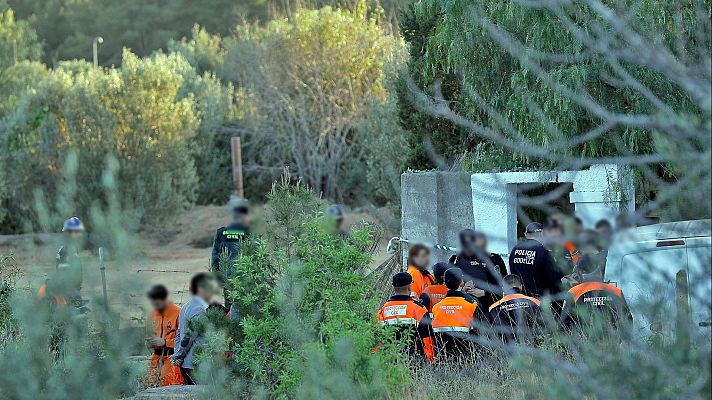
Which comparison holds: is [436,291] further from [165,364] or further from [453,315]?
[165,364]

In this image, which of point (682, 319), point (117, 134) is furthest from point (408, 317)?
point (117, 134)

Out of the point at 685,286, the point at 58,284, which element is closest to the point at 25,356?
the point at 58,284

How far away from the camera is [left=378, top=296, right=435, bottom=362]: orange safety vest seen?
8.40 metres

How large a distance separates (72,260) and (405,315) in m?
3.30

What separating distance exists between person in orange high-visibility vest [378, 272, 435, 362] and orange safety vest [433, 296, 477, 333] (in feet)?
0.41

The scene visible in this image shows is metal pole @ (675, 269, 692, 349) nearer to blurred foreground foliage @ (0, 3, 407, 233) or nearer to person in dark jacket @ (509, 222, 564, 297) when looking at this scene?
person in dark jacket @ (509, 222, 564, 297)

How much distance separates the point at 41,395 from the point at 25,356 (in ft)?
0.89

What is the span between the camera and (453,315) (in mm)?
8562

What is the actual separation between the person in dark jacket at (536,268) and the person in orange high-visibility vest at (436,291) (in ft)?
2.11

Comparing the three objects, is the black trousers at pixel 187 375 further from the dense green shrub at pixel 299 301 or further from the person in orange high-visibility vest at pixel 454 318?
the person in orange high-visibility vest at pixel 454 318

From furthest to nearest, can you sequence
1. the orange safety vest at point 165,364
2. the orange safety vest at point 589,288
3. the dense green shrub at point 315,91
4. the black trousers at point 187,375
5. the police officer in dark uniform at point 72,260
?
the dense green shrub at point 315,91 < the orange safety vest at point 165,364 < the black trousers at point 187,375 < the orange safety vest at point 589,288 < the police officer in dark uniform at point 72,260

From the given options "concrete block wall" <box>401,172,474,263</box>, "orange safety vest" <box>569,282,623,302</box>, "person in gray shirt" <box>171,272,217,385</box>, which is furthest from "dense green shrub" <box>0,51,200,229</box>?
"orange safety vest" <box>569,282,623,302</box>

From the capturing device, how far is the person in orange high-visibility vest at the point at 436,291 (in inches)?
375

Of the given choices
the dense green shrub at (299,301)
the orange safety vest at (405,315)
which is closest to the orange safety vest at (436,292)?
the orange safety vest at (405,315)
